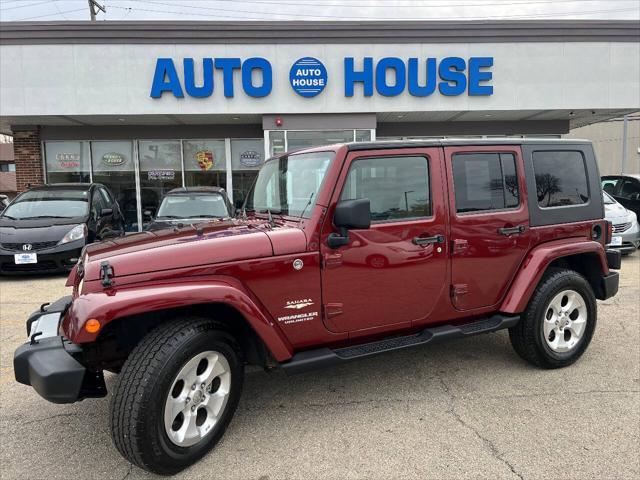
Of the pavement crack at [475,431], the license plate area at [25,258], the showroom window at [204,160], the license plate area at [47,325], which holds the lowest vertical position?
the pavement crack at [475,431]

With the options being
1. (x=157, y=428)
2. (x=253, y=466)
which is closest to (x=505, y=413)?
(x=253, y=466)

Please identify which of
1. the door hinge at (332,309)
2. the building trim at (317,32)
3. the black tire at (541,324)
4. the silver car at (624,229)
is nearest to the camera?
the door hinge at (332,309)

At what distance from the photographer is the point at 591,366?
3943mm

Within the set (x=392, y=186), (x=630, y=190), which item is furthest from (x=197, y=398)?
(x=630, y=190)

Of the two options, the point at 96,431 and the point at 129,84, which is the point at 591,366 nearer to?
the point at 96,431

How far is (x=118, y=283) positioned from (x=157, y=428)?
80 centimetres

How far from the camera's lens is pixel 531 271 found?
12.1 feet

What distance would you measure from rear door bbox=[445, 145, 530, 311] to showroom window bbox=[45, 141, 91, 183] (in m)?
13.3

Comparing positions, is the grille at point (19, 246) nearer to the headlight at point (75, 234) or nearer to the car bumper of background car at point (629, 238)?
the headlight at point (75, 234)

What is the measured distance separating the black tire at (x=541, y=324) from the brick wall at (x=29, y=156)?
1428cm

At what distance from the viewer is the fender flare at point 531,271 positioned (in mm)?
3641

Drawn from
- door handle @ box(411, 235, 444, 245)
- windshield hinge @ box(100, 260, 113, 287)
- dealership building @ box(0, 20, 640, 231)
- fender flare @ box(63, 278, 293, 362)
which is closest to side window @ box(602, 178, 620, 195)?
dealership building @ box(0, 20, 640, 231)

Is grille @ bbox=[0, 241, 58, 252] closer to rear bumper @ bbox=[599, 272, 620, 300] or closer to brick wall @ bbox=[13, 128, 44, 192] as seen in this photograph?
brick wall @ bbox=[13, 128, 44, 192]

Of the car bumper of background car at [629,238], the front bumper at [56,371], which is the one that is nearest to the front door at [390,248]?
the front bumper at [56,371]
